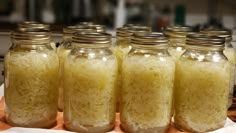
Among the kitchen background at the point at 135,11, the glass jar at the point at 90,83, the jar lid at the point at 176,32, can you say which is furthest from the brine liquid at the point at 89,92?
the kitchen background at the point at 135,11

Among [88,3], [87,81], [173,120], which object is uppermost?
[88,3]

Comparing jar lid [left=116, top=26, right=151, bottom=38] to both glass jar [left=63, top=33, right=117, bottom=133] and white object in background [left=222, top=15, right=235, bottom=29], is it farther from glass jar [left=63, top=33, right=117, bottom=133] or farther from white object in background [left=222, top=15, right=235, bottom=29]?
white object in background [left=222, top=15, right=235, bottom=29]

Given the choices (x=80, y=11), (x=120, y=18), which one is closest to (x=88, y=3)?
(x=80, y=11)

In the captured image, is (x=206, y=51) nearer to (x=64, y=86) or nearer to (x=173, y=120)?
(x=173, y=120)

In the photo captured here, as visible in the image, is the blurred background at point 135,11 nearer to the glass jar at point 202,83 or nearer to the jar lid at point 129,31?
the jar lid at point 129,31

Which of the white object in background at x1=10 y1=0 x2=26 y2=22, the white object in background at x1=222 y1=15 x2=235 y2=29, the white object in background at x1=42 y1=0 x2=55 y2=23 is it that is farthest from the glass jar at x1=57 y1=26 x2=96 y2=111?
the white object in background at x1=10 y1=0 x2=26 y2=22

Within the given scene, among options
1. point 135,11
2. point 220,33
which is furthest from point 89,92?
point 135,11

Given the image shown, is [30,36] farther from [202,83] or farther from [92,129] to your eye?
[202,83]
